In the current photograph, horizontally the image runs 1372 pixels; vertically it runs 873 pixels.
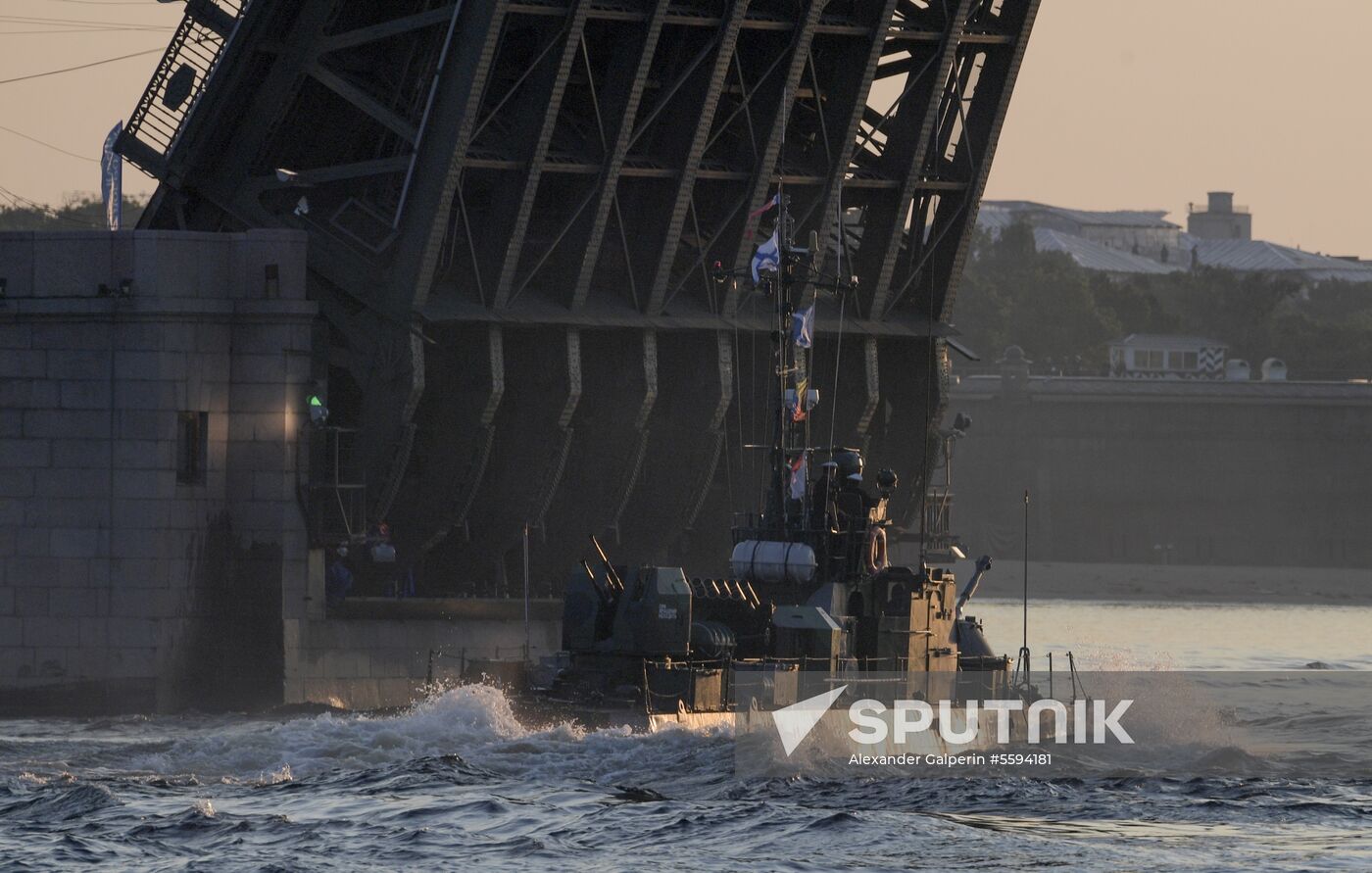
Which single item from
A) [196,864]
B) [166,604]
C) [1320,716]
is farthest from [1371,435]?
[196,864]

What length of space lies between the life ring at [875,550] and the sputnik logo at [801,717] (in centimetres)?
289

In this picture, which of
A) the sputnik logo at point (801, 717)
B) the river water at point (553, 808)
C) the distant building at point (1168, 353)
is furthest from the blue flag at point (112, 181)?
the distant building at point (1168, 353)

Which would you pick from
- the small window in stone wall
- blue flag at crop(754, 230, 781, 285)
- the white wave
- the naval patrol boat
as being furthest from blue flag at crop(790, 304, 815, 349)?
the small window in stone wall

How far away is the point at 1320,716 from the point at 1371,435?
60274 mm

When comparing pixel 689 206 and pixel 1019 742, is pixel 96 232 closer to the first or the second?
pixel 689 206

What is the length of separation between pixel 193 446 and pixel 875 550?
13.6 m

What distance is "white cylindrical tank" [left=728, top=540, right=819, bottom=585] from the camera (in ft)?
138

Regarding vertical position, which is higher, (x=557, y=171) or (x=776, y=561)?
(x=557, y=171)

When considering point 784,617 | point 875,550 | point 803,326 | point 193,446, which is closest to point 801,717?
point 784,617

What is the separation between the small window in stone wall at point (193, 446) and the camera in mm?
47375

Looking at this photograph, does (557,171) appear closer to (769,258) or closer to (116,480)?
(769,258)

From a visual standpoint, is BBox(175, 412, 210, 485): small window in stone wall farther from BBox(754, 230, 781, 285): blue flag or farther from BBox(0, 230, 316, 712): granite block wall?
BBox(754, 230, 781, 285): blue flag

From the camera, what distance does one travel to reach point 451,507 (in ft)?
174

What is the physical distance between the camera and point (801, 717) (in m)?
39.9
